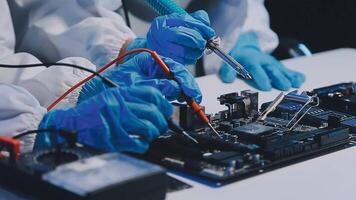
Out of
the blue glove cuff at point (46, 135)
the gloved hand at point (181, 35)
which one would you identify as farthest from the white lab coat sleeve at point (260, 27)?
the blue glove cuff at point (46, 135)

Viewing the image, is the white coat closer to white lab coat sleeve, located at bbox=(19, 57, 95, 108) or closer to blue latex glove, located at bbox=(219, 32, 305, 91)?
white lab coat sleeve, located at bbox=(19, 57, 95, 108)

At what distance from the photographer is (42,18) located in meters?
1.64

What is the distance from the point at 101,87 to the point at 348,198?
53 centimetres

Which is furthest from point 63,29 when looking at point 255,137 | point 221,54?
point 255,137

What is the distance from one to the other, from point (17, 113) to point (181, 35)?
39 centimetres

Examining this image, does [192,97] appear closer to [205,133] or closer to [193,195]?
[205,133]

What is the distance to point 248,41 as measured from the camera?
1.94 meters

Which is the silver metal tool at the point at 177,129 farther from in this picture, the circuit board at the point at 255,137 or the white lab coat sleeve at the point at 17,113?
the white lab coat sleeve at the point at 17,113

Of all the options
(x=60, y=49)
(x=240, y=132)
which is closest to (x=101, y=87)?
(x=240, y=132)

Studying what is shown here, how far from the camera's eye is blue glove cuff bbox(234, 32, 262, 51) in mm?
1911

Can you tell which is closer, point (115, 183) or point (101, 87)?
point (115, 183)

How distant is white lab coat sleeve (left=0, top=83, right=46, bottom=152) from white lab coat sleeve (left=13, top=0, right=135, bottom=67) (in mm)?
483

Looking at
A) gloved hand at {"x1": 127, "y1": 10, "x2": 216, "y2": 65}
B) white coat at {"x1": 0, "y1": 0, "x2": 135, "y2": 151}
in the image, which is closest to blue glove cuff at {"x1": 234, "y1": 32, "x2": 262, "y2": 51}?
white coat at {"x1": 0, "y1": 0, "x2": 135, "y2": 151}

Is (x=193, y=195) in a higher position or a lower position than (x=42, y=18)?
lower
